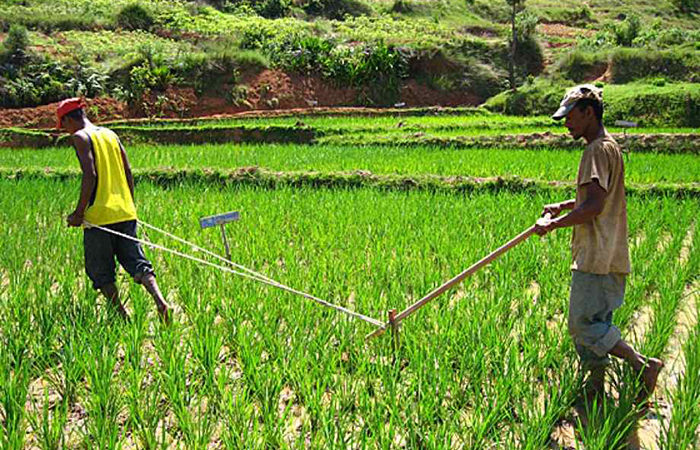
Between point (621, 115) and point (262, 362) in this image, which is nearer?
point (262, 362)

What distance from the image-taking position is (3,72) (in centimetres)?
1570

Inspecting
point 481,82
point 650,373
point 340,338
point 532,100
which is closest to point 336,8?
point 481,82

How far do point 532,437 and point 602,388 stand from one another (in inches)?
23.9

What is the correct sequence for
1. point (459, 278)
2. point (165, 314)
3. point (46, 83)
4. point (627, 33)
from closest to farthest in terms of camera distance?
1. point (459, 278)
2. point (165, 314)
3. point (46, 83)
4. point (627, 33)

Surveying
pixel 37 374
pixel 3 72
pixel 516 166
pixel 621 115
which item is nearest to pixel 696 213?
pixel 516 166

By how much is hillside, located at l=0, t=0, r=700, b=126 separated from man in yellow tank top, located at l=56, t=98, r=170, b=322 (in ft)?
39.9

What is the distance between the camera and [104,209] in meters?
2.94

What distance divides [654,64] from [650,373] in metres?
16.8

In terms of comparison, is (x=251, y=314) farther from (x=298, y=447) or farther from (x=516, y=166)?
(x=516, y=166)

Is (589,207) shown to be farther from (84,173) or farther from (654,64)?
(654,64)

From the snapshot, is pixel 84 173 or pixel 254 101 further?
pixel 254 101

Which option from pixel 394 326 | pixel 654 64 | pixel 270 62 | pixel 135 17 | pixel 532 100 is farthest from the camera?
pixel 135 17

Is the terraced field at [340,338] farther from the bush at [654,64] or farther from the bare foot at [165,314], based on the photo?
the bush at [654,64]

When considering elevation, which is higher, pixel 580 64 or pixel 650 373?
pixel 580 64
